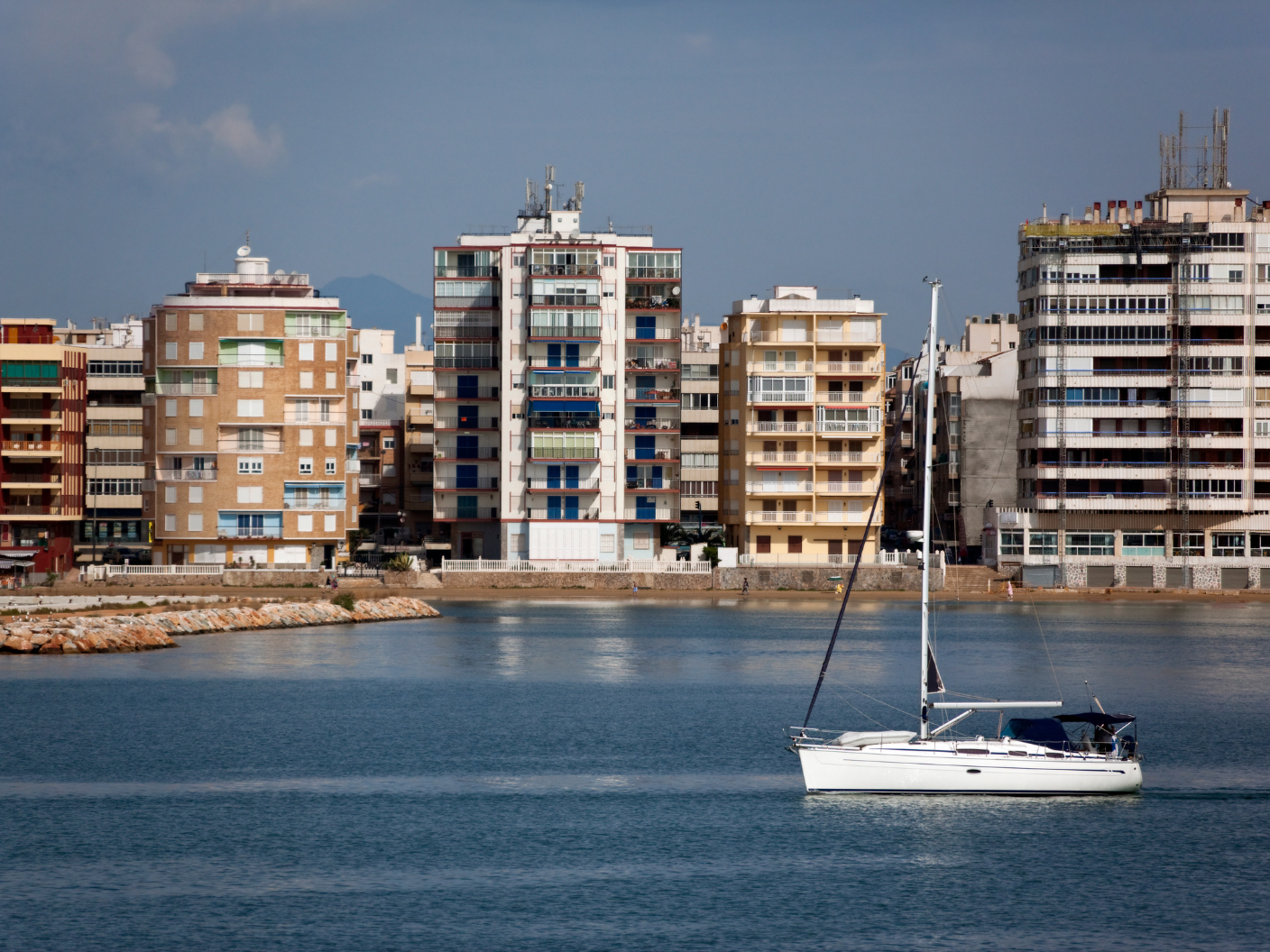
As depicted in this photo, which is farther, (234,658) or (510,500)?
(510,500)

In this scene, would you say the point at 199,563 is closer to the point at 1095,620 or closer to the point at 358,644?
the point at 358,644

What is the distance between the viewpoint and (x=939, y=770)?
50.2m

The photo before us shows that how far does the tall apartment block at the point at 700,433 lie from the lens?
496ft

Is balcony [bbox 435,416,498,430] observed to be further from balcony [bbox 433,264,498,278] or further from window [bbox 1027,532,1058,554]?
window [bbox 1027,532,1058,554]

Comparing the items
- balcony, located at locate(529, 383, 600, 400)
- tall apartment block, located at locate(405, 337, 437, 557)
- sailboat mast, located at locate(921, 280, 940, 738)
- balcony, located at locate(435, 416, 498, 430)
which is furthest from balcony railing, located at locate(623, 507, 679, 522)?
sailboat mast, located at locate(921, 280, 940, 738)

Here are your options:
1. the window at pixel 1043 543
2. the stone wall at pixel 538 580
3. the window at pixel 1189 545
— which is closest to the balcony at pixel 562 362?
the stone wall at pixel 538 580

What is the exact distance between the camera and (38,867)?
43.4m

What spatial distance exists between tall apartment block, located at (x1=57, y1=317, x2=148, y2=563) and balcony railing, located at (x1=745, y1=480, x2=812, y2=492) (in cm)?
5291

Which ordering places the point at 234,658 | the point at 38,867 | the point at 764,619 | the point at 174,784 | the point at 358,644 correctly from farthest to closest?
the point at 764,619 < the point at 358,644 < the point at 234,658 < the point at 174,784 < the point at 38,867

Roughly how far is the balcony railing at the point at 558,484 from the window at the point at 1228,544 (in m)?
52.3

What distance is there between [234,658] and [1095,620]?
205ft

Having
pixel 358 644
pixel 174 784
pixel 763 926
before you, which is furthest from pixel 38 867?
pixel 358 644

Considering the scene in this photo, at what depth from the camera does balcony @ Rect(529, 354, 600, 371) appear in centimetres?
13938

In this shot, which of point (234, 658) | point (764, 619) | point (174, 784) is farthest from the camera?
point (764, 619)
